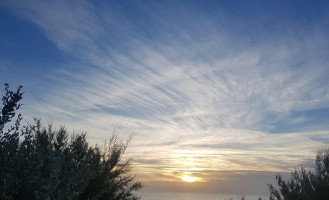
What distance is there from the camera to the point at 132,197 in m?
12.3

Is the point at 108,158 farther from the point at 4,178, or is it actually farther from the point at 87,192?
the point at 4,178

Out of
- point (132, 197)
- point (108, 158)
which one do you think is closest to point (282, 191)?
point (132, 197)

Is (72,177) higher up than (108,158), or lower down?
lower down

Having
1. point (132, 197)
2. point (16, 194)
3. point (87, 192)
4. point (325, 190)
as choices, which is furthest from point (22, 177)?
point (325, 190)

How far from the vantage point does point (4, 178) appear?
5.10 m

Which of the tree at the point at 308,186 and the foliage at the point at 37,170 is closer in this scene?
the foliage at the point at 37,170

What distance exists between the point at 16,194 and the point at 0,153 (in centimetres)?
93

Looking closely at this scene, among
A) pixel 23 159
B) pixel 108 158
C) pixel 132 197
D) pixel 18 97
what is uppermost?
pixel 18 97

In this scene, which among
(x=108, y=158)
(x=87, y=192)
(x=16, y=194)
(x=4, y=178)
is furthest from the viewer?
(x=108, y=158)

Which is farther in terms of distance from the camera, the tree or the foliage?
the tree

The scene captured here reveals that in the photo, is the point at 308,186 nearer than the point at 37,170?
No

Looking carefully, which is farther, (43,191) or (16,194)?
(16,194)

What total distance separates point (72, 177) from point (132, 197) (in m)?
7.27

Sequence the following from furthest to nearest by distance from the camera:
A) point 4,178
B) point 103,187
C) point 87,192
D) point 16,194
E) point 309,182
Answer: point 309,182 → point 103,187 → point 87,192 → point 16,194 → point 4,178
